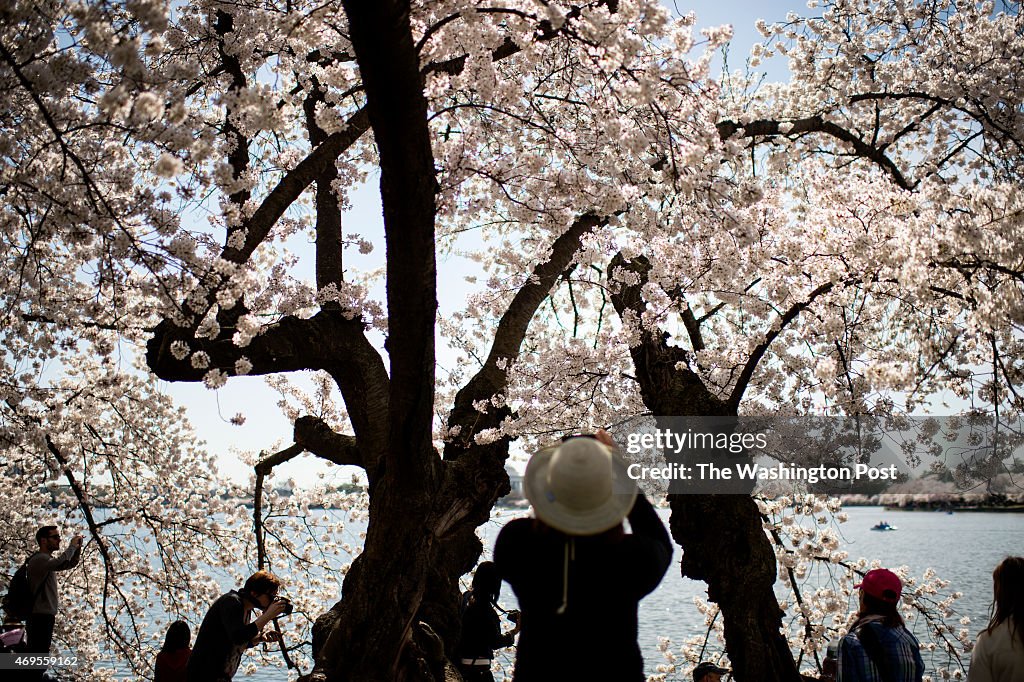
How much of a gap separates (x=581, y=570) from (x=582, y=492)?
0.23 m

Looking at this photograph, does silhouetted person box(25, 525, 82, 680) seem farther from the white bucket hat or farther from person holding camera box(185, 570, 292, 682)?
the white bucket hat

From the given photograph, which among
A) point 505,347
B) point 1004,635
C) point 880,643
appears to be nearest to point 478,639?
point 505,347

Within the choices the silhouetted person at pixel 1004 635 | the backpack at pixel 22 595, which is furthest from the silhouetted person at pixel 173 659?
the silhouetted person at pixel 1004 635

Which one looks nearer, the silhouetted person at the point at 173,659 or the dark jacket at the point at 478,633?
the silhouetted person at the point at 173,659

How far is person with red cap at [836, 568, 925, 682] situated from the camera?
2.99m

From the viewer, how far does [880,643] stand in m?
3.02

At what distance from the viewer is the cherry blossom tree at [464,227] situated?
3365 millimetres

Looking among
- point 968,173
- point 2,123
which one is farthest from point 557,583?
point 968,173

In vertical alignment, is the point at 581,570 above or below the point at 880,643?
above

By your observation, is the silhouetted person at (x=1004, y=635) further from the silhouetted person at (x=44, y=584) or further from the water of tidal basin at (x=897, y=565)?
the silhouetted person at (x=44, y=584)

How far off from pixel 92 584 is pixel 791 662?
878 cm

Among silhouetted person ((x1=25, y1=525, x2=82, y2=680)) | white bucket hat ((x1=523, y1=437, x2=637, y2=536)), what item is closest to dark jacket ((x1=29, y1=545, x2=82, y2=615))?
silhouetted person ((x1=25, y1=525, x2=82, y2=680))

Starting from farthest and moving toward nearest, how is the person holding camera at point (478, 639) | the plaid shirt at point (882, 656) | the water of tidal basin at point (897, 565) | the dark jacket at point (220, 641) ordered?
1. the water of tidal basin at point (897, 565)
2. the person holding camera at point (478, 639)
3. the dark jacket at point (220, 641)
4. the plaid shirt at point (882, 656)

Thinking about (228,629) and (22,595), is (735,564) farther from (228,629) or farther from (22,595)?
(22,595)
